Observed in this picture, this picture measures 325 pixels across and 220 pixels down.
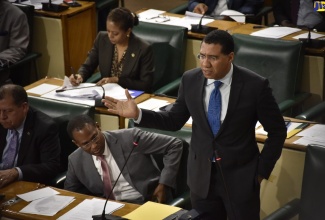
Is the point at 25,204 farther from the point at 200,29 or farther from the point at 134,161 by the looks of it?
the point at 200,29

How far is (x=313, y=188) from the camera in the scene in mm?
3406

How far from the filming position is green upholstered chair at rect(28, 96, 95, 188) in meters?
4.38

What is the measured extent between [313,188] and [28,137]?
65.8 inches

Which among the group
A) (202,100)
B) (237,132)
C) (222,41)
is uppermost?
(222,41)

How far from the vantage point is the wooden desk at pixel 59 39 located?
20.1 ft

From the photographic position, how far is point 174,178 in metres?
3.86

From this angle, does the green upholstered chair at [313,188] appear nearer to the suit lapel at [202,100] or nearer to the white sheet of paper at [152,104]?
the suit lapel at [202,100]

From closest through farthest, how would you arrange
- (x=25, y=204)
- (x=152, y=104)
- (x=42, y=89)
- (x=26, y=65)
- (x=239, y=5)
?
(x=25, y=204), (x=152, y=104), (x=42, y=89), (x=26, y=65), (x=239, y=5)

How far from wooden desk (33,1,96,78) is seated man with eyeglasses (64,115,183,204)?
2.29m

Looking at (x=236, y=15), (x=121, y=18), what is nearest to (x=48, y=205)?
(x=121, y=18)

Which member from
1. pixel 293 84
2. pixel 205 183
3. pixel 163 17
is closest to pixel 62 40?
pixel 163 17

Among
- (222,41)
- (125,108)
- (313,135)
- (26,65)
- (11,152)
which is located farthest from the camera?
(26,65)

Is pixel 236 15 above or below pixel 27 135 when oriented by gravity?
above

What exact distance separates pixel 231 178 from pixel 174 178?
61cm
